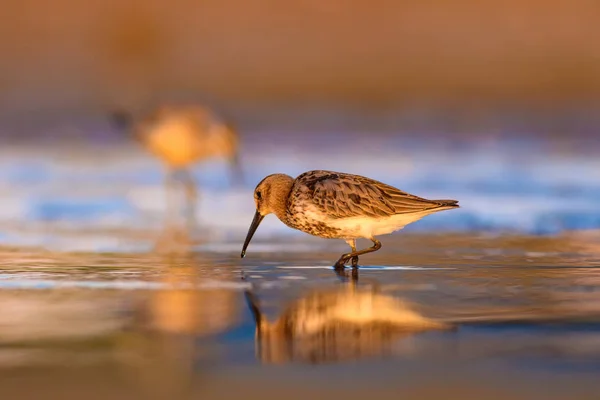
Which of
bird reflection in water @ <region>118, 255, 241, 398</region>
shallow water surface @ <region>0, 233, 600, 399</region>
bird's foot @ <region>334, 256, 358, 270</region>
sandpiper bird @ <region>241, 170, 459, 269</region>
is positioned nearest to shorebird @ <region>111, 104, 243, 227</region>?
shallow water surface @ <region>0, 233, 600, 399</region>

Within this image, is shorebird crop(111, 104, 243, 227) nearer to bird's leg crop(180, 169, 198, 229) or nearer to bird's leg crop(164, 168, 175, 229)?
bird's leg crop(164, 168, 175, 229)

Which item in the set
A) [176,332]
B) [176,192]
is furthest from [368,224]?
[176,192]

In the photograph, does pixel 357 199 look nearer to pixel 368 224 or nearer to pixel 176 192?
pixel 368 224

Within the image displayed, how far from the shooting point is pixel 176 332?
5.11 metres

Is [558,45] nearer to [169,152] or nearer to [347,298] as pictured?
[169,152]

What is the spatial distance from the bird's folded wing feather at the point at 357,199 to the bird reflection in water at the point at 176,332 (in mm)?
914

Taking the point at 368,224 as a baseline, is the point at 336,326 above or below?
below

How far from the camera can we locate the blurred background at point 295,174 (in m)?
4.50

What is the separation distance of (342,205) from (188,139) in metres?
8.04

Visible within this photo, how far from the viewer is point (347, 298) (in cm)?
614

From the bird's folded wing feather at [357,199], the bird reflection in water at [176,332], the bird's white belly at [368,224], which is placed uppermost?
the bird's folded wing feather at [357,199]

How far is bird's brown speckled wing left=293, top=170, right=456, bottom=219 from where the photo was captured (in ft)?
24.4

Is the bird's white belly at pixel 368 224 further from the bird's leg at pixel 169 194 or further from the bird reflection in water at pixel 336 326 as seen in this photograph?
the bird's leg at pixel 169 194

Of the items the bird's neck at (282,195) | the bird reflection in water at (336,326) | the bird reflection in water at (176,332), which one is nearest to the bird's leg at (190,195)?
the bird's neck at (282,195)
